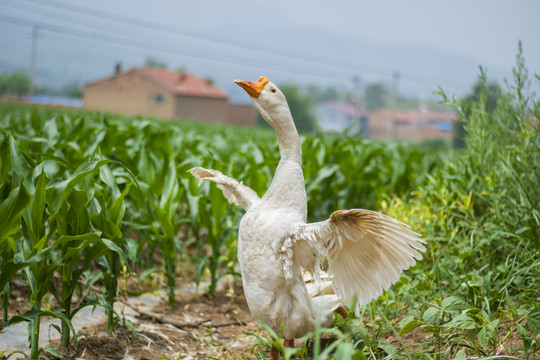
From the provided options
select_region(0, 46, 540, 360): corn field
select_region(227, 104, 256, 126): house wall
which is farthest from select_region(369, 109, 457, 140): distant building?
select_region(0, 46, 540, 360): corn field

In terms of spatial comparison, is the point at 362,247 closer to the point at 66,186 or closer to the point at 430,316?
the point at 430,316

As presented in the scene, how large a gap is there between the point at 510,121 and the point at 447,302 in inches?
65.2

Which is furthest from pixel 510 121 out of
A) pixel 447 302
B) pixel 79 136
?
pixel 79 136

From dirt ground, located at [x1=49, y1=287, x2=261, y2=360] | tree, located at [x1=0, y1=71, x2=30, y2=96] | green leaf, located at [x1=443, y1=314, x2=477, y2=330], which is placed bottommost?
dirt ground, located at [x1=49, y1=287, x2=261, y2=360]

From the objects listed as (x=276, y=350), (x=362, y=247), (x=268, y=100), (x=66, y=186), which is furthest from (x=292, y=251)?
A: (x=66, y=186)

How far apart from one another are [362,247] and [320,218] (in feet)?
8.49

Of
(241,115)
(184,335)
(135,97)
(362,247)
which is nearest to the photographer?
(362,247)

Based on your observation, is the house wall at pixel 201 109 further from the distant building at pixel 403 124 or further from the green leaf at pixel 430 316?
the green leaf at pixel 430 316

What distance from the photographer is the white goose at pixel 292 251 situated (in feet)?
5.07

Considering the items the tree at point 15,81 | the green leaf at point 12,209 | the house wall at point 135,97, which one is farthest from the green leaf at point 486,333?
the tree at point 15,81

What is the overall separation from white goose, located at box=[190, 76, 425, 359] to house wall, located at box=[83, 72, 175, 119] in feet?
131

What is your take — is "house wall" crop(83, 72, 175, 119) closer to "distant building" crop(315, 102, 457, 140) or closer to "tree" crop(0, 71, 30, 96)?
"distant building" crop(315, 102, 457, 140)

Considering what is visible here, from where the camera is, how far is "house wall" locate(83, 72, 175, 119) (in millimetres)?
40875

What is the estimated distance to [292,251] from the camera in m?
1.60
